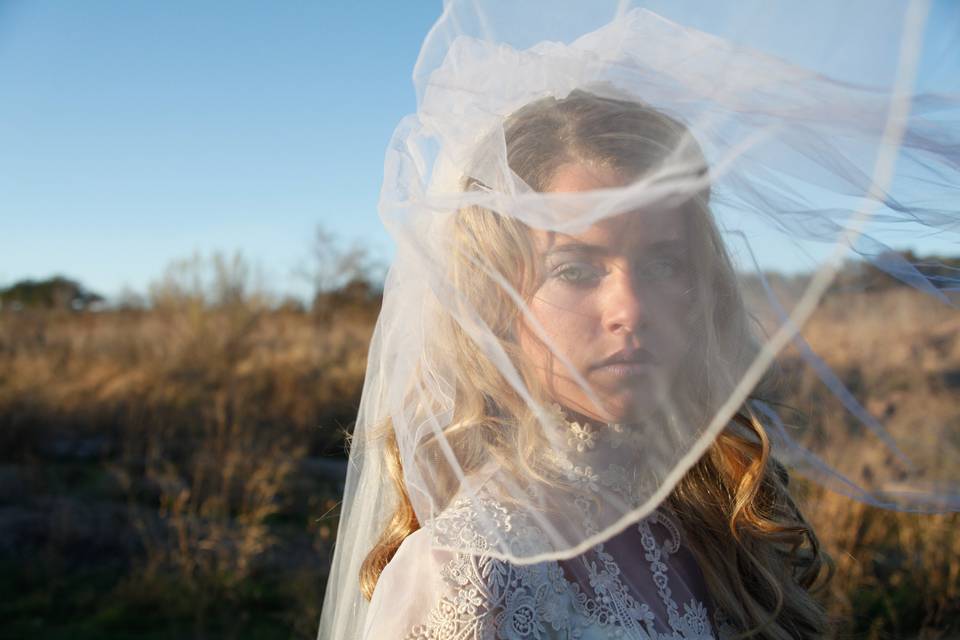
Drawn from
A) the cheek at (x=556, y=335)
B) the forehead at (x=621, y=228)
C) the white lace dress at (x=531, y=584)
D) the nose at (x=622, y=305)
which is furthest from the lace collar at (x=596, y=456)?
the forehead at (x=621, y=228)

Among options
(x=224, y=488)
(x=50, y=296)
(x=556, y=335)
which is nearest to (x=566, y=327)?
(x=556, y=335)

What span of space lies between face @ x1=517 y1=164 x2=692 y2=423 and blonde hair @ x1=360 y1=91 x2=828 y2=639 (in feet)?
0.12

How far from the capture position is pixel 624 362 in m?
→ 1.32

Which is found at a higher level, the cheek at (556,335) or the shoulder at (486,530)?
the cheek at (556,335)

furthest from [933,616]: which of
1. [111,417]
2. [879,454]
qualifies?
[111,417]

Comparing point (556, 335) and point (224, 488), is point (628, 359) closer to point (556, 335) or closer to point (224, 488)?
point (556, 335)

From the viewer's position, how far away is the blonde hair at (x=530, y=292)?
4.41 feet

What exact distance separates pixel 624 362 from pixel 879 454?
3.50 ft

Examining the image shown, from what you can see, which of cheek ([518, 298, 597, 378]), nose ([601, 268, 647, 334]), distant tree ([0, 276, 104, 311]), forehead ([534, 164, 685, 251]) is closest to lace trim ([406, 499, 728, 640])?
cheek ([518, 298, 597, 378])

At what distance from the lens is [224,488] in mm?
5473

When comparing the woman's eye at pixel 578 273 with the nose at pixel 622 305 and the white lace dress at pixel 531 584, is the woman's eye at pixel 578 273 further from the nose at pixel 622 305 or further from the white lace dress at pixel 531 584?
the white lace dress at pixel 531 584

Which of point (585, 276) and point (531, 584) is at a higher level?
point (585, 276)

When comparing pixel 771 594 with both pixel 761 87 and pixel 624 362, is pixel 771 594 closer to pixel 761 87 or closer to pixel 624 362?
pixel 624 362

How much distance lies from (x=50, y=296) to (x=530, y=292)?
1452cm
